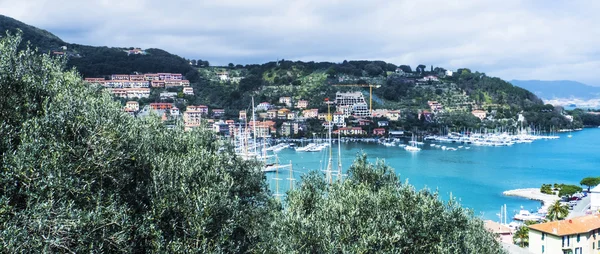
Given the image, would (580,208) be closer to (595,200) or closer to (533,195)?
(595,200)

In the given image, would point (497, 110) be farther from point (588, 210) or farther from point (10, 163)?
point (10, 163)

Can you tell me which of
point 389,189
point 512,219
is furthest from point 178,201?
point 512,219

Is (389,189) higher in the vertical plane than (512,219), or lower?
higher

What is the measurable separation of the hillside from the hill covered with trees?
91479mm

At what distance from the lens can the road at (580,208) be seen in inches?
934

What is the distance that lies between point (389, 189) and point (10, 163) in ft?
18.9

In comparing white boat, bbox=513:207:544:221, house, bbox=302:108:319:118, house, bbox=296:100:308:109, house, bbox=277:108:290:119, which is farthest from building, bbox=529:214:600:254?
house, bbox=296:100:308:109

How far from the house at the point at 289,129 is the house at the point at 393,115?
1717 cm

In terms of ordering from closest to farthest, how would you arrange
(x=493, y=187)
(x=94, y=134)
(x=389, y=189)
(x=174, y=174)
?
(x=94, y=134) < (x=174, y=174) < (x=389, y=189) < (x=493, y=187)

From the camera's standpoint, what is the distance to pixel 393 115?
265 feet

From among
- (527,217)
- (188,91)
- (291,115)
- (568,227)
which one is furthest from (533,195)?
(188,91)

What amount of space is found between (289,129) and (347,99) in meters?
22.5

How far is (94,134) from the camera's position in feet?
17.5

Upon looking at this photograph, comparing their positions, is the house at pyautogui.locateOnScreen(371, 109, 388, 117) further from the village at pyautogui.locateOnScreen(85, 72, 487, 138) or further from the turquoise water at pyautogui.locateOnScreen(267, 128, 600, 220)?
the turquoise water at pyautogui.locateOnScreen(267, 128, 600, 220)
